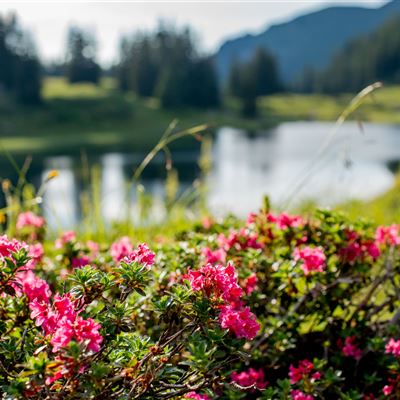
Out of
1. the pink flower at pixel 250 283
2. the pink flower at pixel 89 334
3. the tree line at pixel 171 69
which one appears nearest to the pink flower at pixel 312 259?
the pink flower at pixel 250 283

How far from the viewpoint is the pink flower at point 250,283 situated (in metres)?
2.52

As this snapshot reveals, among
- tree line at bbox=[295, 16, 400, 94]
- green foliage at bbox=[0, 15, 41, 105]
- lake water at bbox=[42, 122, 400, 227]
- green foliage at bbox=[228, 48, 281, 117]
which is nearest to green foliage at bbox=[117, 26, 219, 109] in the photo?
green foliage at bbox=[228, 48, 281, 117]

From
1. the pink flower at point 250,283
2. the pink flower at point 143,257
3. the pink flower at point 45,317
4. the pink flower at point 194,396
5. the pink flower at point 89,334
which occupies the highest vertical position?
the pink flower at point 143,257

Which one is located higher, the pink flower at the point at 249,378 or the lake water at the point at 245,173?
the pink flower at the point at 249,378

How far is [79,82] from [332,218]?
9704 centimetres

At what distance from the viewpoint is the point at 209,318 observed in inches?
63.6

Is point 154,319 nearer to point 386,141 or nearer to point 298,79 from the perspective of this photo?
point 386,141

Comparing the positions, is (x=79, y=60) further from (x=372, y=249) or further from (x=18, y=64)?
(x=372, y=249)

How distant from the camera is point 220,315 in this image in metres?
1.64

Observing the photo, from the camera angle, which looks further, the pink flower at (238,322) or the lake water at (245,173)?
the lake water at (245,173)

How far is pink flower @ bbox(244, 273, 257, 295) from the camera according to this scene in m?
2.52

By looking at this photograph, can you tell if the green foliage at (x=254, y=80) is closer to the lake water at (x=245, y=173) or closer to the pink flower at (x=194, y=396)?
the lake water at (x=245, y=173)

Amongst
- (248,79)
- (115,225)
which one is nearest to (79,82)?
(248,79)

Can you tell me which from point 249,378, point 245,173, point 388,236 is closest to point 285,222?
point 388,236
